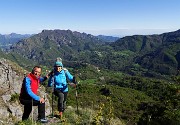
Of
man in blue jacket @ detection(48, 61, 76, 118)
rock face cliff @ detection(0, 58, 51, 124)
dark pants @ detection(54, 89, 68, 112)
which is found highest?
man in blue jacket @ detection(48, 61, 76, 118)

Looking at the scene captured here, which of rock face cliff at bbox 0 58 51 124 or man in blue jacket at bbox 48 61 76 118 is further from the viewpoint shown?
rock face cliff at bbox 0 58 51 124

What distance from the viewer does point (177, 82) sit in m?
48.1

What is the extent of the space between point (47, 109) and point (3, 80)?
4.96 metres

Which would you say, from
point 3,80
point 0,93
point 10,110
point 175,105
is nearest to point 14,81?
point 3,80

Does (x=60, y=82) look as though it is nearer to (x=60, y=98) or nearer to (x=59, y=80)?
(x=59, y=80)

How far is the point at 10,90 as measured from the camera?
25031mm

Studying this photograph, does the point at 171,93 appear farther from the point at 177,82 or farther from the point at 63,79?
the point at 63,79

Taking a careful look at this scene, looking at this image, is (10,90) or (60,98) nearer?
(60,98)

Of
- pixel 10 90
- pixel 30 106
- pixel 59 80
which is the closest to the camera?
pixel 30 106

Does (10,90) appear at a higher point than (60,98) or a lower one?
lower

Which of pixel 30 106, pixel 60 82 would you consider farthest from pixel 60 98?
pixel 30 106

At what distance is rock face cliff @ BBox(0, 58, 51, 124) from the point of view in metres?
21.7

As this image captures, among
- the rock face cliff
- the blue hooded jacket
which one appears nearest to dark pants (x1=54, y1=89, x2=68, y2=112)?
the blue hooded jacket

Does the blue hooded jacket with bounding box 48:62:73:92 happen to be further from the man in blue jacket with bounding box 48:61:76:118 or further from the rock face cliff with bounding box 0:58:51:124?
the rock face cliff with bounding box 0:58:51:124
